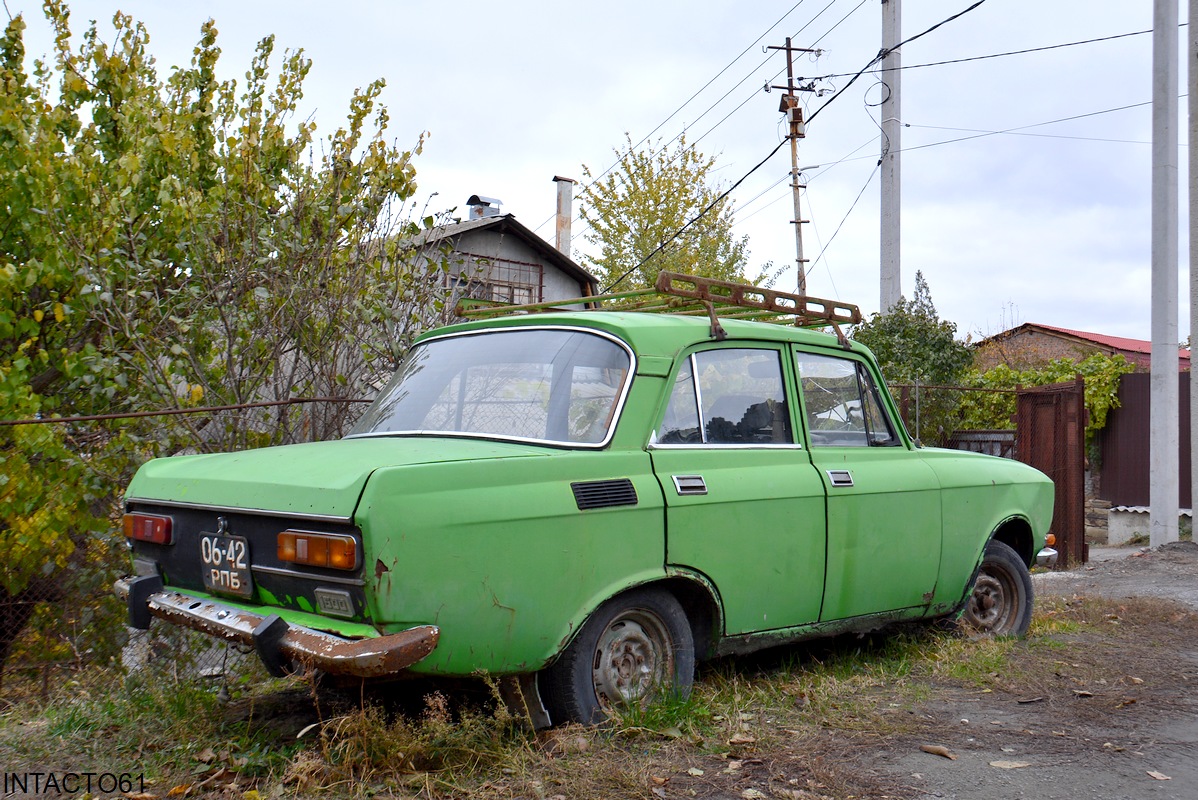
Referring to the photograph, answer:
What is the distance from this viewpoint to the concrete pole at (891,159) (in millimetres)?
18406

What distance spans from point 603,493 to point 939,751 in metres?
1.63

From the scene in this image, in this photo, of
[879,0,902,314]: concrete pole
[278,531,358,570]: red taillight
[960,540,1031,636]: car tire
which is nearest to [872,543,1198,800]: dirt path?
[960,540,1031,636]: car tire

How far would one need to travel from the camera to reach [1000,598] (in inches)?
247

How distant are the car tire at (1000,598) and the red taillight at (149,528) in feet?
14.1

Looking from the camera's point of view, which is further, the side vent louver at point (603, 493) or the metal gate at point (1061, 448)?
the metal gate at point (1061, 448)

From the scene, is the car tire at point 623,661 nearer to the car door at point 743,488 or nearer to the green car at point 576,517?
the green car at point 576,517

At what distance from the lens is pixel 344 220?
6.83 m

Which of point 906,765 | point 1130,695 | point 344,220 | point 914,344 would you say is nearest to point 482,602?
point 906,765

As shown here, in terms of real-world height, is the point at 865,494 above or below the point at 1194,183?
below

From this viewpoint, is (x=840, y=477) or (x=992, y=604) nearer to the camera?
(x=840, y=477)

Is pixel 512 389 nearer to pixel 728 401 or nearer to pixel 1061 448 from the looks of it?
pixel 728 401

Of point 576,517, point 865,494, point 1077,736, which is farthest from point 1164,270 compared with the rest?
point 576,517

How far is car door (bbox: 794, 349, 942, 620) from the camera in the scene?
16.5ft

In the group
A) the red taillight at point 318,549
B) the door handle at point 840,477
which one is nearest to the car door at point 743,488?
the door handle at point 840,477
